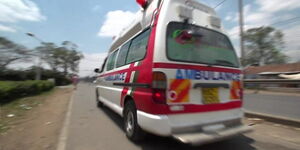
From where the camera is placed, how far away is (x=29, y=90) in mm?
13695

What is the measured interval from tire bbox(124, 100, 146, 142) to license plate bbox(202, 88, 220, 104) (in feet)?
4.24

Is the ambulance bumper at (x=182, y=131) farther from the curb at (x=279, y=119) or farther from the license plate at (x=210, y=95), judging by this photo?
the curb at (x=279, y=119)

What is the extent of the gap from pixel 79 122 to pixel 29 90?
10614 mm

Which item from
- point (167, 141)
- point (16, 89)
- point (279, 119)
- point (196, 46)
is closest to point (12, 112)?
point (16, 89)

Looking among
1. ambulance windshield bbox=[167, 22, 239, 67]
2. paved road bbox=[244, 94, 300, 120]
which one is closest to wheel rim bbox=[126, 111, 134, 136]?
ambulance windshield bbox=[167, 22, 239, 67]

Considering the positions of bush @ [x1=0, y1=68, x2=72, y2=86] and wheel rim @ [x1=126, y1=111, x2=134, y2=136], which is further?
bush @ [x1=0, y1=68, x2=72, y2=86]

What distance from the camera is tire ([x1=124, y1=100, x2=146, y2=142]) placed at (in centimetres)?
349

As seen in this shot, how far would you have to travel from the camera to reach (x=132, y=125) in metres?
3.66

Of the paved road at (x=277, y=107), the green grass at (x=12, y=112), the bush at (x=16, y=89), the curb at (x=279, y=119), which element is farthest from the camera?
the bush at (x=16, y=89)

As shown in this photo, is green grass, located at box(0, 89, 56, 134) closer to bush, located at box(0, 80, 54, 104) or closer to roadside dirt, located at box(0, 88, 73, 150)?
roadside dirt, located at box(0, 88, 73, 150)

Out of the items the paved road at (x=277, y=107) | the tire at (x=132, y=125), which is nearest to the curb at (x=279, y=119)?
the paved road at (x=277, y=107)

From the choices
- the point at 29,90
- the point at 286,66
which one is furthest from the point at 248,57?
the point at 29,90

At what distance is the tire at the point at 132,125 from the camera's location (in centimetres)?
349

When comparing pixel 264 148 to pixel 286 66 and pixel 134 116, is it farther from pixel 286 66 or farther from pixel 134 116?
pixel 286 66
